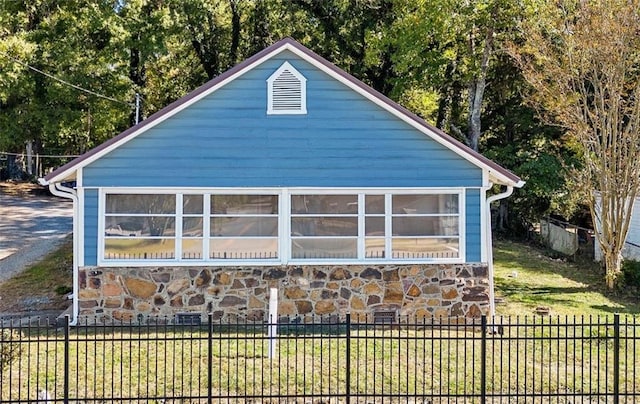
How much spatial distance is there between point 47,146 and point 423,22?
118ft

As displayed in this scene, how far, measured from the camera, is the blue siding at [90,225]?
10969 mm

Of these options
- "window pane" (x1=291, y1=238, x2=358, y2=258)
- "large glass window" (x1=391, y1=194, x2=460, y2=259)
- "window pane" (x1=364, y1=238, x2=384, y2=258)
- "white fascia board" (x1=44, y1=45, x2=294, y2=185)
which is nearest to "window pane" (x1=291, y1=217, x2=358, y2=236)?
"window pane" (x1=291, y1=238, x2=358, y2=258)

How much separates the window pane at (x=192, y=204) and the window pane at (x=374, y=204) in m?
3.23

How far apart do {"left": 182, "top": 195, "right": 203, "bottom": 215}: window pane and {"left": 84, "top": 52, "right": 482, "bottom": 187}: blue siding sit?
0.30 m

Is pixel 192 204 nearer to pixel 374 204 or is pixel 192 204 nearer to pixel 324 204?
pixel 324 204

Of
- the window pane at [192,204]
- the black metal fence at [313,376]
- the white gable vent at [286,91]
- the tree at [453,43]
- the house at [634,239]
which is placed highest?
the tree at [453,43]

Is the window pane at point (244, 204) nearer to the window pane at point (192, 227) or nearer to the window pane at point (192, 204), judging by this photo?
the window pane at point (192, 204)

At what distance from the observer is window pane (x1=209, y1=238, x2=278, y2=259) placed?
37.3ft

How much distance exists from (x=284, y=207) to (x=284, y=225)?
35cm

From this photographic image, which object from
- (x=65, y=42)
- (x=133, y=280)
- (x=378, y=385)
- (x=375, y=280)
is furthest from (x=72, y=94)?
(x=378, y=385)

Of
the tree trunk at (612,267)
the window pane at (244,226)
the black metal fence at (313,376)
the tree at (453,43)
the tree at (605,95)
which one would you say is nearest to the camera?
the black metal fence at (313,376)

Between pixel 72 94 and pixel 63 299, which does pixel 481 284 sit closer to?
pixel 63 299

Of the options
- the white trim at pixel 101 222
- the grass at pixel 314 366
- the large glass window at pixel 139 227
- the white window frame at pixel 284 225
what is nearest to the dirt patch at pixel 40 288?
the white trim at pixel 101 222

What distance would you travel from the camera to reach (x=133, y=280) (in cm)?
1116
